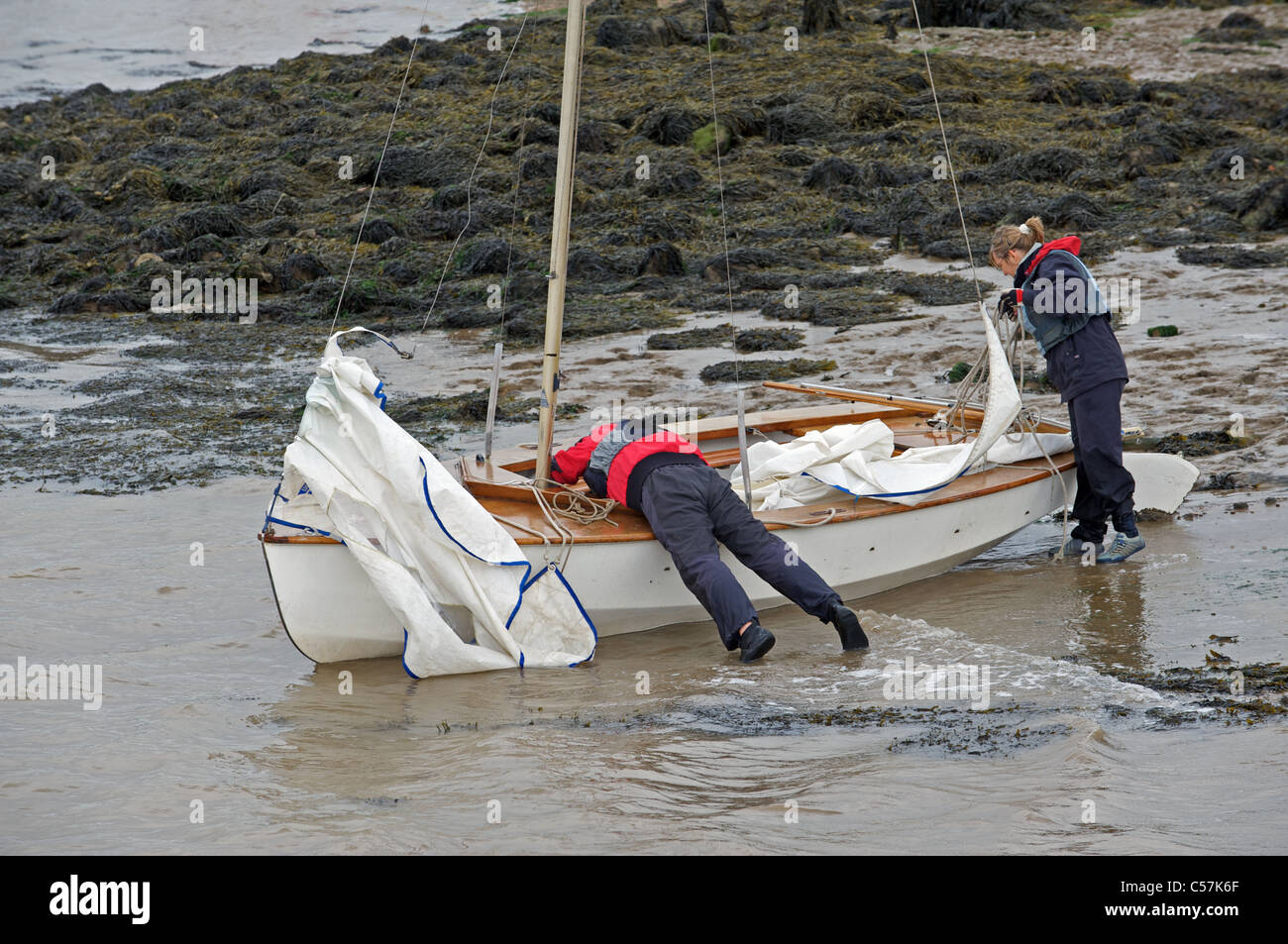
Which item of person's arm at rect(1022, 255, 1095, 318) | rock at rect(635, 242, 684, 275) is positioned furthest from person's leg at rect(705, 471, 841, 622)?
rock at rect(635, 242, 684, 275)

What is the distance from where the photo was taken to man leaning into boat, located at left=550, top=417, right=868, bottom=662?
5.94 meters

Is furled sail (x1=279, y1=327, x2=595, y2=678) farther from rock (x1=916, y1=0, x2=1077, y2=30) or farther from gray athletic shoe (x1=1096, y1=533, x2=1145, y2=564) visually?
rock (x1=916, y1=0, x2=1077, y2=30)

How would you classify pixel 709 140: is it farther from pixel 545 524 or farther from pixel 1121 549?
pixel 545 524

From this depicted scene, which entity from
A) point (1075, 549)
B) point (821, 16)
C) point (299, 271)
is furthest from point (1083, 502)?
point (821, 16)

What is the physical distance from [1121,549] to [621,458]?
2812 millimetres

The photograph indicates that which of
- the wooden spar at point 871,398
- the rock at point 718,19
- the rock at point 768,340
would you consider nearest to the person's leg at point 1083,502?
the wooden spar at point 871,398

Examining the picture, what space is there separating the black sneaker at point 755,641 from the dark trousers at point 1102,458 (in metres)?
2.30

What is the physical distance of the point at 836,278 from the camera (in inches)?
563

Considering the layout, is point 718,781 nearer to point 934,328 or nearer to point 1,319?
point 934,328

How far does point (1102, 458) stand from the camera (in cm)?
704

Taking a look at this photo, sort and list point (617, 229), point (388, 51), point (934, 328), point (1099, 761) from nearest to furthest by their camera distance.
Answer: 1. point (1099, 761)
2. point (934, 328)
3. point (617, 229)
4. point (388, 51)

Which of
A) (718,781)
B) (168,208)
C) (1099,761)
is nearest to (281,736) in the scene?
(718,781)

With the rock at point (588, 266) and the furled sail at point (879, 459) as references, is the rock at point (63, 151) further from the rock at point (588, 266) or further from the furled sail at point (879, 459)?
the furled sail at point (879, 459)

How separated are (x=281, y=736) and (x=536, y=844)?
1.62 metres
